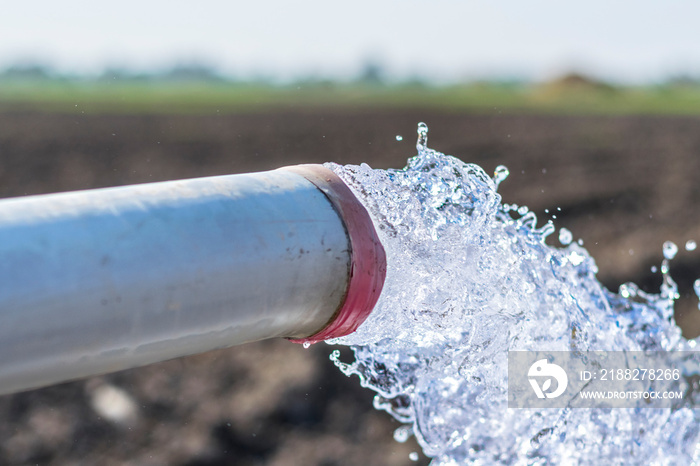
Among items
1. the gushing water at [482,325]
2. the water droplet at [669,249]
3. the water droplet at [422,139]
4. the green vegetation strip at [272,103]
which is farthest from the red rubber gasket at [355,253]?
the green vegetation strip at [272,103]

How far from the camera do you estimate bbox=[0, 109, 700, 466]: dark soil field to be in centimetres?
418

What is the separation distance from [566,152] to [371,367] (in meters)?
12.1

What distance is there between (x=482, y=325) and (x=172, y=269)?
92cm

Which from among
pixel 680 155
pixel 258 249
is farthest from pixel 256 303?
pixel 680 155

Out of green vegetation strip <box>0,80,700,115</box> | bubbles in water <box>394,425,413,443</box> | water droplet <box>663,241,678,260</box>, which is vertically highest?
water droplet <box>663,241,678,260</box>

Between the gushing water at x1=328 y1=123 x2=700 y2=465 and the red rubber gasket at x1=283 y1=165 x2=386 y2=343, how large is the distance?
0.13 metres

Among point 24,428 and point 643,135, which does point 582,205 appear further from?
point 643,135

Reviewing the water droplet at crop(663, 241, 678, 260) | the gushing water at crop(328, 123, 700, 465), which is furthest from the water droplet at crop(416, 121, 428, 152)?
the water droplet at crop(663, 241, 678, 260)

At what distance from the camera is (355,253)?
115 centimetres

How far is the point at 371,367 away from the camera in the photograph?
2064 mm

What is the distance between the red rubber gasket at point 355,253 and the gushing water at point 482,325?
13 centimetres

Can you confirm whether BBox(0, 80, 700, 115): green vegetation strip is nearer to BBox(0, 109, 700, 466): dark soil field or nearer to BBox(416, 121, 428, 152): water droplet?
BBox(0, 109, 700, 466): dark soil field

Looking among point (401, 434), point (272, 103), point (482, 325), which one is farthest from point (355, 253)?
point (272, 103)

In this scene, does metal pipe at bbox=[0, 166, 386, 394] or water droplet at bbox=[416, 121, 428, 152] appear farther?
water droplet at bbox=[416, 121, 428, 152]
